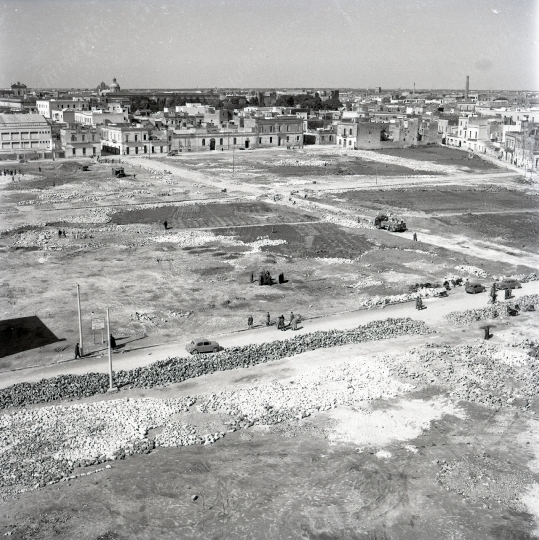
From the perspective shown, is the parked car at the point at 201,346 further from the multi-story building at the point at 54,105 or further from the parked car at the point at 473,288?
the multi-story building at the point at 54,105

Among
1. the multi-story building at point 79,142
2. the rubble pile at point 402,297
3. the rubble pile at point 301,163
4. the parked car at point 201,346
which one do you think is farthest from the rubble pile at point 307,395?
the multi-story building at point 79,142

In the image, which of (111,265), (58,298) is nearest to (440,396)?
(58,298)

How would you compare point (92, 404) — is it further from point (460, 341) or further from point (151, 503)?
point (460, 341)

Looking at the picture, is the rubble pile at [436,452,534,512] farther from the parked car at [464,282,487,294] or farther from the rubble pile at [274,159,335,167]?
the rubble pile at [274,159,335,167]

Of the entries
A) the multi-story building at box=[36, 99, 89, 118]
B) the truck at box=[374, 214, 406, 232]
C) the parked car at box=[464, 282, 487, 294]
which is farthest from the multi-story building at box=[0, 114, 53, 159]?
the parked car at box=[464, 282, 487, 294]

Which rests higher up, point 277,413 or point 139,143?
point 139,143

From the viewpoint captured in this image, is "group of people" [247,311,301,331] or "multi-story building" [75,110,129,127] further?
"multi-story building" [75,110,129,127]

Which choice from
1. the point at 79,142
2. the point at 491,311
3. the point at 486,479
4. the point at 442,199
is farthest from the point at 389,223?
the point at 79,142
